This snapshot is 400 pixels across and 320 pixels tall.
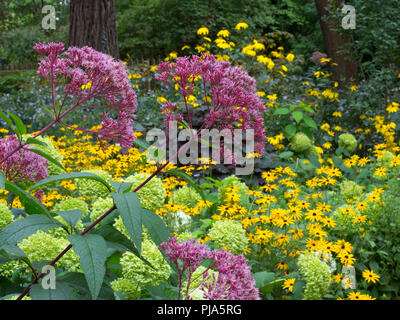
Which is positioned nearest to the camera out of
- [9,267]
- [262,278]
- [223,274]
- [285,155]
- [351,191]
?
[223,274]

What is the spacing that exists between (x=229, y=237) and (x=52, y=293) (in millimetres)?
1083

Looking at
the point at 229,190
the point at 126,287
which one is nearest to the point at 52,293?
the point at 126,287

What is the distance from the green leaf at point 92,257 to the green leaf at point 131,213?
0.34 ft

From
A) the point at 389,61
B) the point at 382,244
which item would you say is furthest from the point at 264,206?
the point at 389,61

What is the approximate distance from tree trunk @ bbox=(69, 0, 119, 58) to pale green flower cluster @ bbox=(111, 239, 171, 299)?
257 inches

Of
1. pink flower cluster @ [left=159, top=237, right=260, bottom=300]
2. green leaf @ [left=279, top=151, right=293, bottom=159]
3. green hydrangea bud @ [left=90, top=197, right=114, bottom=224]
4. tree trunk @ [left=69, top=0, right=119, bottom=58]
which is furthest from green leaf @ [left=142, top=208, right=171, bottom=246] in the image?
tree trunk @ [left=69, top=0, right=119, bottom=58]

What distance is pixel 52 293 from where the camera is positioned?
1211mm

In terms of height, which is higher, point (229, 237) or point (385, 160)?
point (385, 160)

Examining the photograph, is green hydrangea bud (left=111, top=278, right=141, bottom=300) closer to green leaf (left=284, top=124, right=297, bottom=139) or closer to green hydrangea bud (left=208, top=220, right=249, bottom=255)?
green hydrangea bud (left=208, top=220, right=249, bottom=255)

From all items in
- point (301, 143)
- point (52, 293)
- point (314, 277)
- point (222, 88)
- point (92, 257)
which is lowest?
point (314, 277)

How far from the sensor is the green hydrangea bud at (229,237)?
2.15 metres

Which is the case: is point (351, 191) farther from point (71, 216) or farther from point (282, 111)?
point (71, 216)
